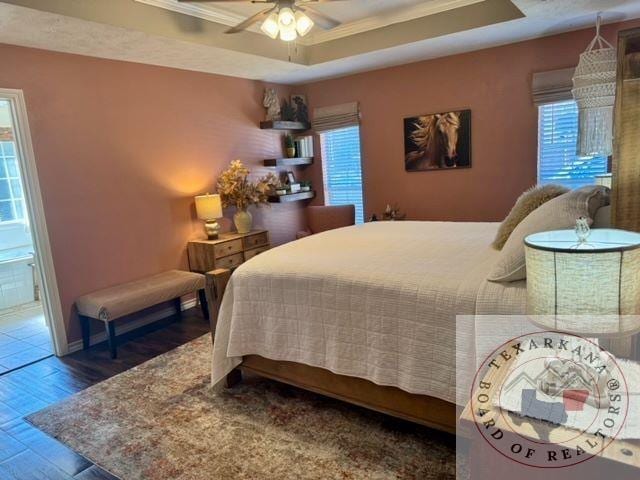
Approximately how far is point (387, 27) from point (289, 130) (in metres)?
1.95

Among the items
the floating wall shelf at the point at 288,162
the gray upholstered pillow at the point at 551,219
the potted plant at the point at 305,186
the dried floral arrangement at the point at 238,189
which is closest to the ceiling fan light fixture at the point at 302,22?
the gray upholstered pillow at the point at 551,219

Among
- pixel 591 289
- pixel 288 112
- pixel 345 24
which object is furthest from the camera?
pixel 288 112

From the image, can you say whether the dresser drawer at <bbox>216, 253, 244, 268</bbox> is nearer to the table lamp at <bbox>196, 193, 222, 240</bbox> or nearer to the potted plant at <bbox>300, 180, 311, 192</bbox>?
the table lamp at <bbox>196, 193, 222, 240</bbox>

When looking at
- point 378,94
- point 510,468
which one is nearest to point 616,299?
point 510,468

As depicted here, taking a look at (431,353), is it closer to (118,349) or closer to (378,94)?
(118,349)

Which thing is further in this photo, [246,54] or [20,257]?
[20,257]

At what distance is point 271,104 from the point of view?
5.21m

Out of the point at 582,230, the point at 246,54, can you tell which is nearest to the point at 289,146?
the point at 246,54

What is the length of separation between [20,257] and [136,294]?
258 cm

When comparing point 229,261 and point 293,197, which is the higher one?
point 293,197

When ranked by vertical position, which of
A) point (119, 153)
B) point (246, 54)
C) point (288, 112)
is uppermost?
point (246, 54)

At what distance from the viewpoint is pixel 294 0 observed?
2502 mm

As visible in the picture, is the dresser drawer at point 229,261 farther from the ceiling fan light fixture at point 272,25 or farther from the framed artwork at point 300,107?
the ceiling fan light fixture at point 272,25
